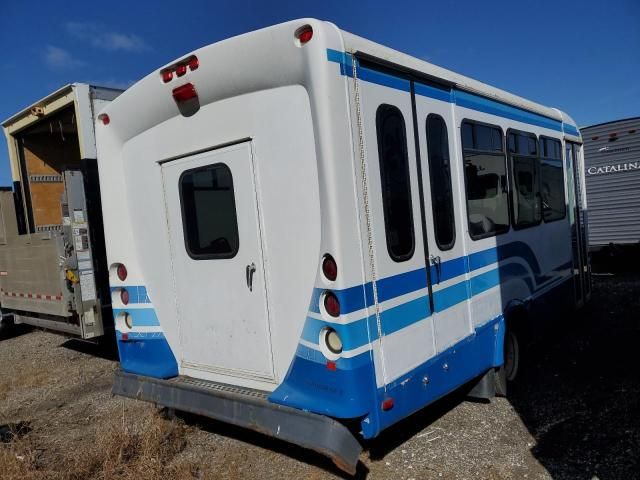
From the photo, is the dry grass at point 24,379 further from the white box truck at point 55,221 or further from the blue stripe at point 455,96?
the blue stripe at point 455,96

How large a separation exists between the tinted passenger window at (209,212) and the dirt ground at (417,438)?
148 cm

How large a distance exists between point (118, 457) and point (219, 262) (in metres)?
1.51

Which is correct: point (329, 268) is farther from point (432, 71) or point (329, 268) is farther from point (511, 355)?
point (511, 355)

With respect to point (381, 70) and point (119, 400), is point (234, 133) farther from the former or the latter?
point (119, 400)

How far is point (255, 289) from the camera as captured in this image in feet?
11.4

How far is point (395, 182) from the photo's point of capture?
3318 mm

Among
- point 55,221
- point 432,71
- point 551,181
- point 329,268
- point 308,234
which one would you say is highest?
point 432,71

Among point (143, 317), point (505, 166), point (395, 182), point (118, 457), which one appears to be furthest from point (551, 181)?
point (118, 457)

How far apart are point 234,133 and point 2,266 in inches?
236

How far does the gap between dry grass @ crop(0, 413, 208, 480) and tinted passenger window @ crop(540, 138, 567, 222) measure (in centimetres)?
428

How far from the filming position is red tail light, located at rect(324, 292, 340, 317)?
295cm

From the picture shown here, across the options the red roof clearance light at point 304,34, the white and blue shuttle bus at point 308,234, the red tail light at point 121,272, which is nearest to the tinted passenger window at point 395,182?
the white and blue shuttle bus at point 308,234

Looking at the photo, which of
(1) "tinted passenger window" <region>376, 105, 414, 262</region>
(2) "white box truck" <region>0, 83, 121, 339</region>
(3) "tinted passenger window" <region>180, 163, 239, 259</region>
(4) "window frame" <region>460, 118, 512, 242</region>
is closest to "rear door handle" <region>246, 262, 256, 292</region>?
(3) "tinted passenger window" <region>180, 163, 239, 259</region>

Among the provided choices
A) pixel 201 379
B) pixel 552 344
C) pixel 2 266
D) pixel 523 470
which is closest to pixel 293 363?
pixel 201 379
